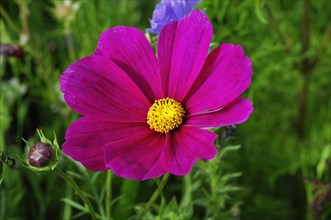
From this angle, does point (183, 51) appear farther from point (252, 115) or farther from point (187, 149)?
point (252, 115)

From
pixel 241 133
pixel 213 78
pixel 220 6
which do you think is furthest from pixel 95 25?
pixel 213 78

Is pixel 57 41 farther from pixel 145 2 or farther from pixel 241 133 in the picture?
pixel 241 133

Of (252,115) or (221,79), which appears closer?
(221,79)

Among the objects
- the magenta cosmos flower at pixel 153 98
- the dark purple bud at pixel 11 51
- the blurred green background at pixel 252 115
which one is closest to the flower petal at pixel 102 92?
the magenta cosmos flower at pixel 153 98

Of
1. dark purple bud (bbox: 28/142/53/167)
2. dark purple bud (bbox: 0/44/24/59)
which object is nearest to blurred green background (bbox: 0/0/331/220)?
dark purple bud (bbox: 0/44/24/59)

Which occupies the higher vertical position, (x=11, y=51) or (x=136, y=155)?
(x=11, y=51)

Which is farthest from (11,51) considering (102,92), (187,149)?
(187,149)

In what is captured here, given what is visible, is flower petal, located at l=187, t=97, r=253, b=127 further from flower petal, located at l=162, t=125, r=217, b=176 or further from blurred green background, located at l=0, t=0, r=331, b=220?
blurred green background, located at l=0, t=0, r=331, b=220
